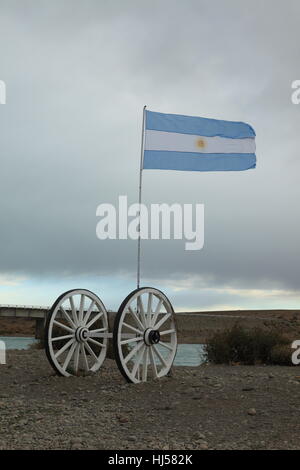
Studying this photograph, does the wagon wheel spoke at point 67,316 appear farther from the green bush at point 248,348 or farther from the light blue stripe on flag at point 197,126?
the green bush at point 248,348

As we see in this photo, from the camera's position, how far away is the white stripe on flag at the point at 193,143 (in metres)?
15.4

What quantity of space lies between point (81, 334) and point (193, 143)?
5.65 m

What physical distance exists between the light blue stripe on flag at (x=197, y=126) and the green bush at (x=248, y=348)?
7.22 meters

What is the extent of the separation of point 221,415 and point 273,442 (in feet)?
6.10

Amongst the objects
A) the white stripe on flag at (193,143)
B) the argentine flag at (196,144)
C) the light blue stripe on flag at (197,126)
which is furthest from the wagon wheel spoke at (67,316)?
the light blue stripe on flag at (197,126)

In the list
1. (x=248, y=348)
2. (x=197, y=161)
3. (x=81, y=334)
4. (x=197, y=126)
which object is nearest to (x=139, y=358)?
(x=81, y=334)

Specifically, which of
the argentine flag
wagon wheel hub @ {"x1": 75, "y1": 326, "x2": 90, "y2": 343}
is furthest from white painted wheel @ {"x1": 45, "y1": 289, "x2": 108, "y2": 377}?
the argentine flag

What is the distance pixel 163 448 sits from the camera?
775 centimetres

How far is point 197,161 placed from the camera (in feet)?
52.4

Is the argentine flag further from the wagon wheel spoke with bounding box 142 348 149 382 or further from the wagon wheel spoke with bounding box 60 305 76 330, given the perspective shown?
the wagon wheel spoke with bounding box 142 348 149 382

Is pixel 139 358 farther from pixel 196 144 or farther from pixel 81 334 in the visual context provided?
pixel 196 144

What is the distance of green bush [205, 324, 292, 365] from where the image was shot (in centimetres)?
1991

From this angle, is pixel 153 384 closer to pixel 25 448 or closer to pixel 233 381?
pixel 233 381

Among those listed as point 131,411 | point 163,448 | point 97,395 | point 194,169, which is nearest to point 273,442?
point 163,448
